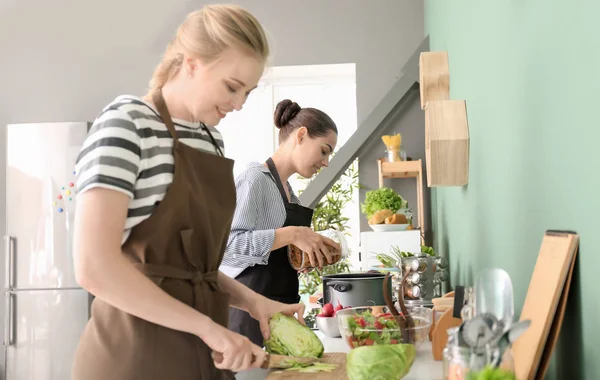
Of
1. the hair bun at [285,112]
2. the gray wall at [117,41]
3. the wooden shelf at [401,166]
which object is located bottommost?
the wooden shelf at [401,166]

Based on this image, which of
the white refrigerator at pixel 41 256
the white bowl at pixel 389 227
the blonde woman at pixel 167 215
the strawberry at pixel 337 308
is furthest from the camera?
the white refrigerator at pixel 41 256

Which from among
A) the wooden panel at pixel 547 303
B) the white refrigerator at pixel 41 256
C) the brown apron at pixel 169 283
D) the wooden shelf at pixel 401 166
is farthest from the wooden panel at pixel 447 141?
the white refrigerator at pixel 41 256

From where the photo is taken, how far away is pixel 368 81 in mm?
4520

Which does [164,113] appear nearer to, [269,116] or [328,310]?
[328,310]

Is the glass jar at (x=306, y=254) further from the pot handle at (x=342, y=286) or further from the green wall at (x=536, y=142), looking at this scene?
the green wall at (x=536, y=142)

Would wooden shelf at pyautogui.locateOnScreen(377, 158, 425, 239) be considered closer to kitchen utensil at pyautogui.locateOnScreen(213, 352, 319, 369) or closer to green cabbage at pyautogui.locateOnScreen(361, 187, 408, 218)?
green cabbage at pyautogui.locateOnScreen(361, 187, 408, 218)

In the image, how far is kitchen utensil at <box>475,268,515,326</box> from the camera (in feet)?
3.25

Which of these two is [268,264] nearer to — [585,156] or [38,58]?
[585,156]

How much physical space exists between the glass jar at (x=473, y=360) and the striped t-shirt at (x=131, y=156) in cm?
61

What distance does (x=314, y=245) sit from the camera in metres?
2.16

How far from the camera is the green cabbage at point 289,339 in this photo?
151cm

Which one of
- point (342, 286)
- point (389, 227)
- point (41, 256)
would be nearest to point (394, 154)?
point (389, 227)

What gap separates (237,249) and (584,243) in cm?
152

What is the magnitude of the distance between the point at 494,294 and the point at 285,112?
1760mm
